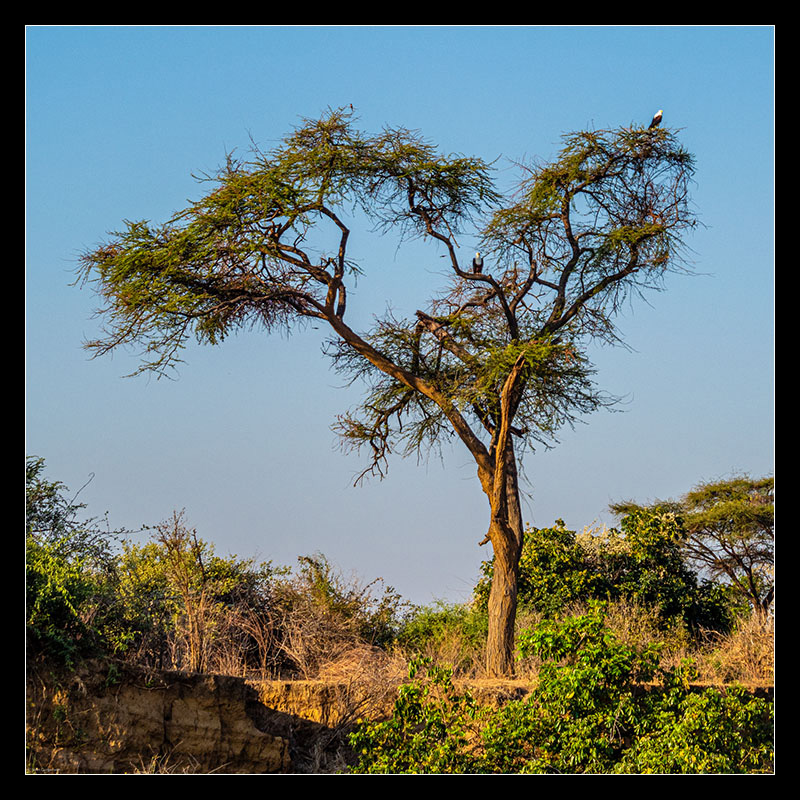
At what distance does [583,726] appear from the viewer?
11148 mm

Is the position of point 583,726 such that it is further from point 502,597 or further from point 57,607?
point 57,607

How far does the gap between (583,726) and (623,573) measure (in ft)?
27.1

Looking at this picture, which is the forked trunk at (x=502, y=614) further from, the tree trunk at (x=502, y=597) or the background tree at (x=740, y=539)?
the background tree at (x=740, y=539)

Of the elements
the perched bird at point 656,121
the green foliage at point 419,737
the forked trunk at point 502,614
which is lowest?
the green foliage at point 419,737

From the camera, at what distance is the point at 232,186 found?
15133 millimetres

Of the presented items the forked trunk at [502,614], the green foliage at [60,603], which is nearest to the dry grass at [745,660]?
the forked trunk at [502,614]

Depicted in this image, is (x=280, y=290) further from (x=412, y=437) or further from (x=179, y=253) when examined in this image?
(x=412, y=437)

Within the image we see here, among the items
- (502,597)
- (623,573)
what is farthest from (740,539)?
(502,597)

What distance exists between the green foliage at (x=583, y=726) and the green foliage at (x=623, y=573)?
6.19 m

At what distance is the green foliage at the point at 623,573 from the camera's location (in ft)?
60.1

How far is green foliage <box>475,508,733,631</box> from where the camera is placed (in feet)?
60.1

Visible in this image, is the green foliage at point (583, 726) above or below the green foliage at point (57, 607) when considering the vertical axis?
below

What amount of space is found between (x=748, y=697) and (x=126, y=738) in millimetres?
7639
